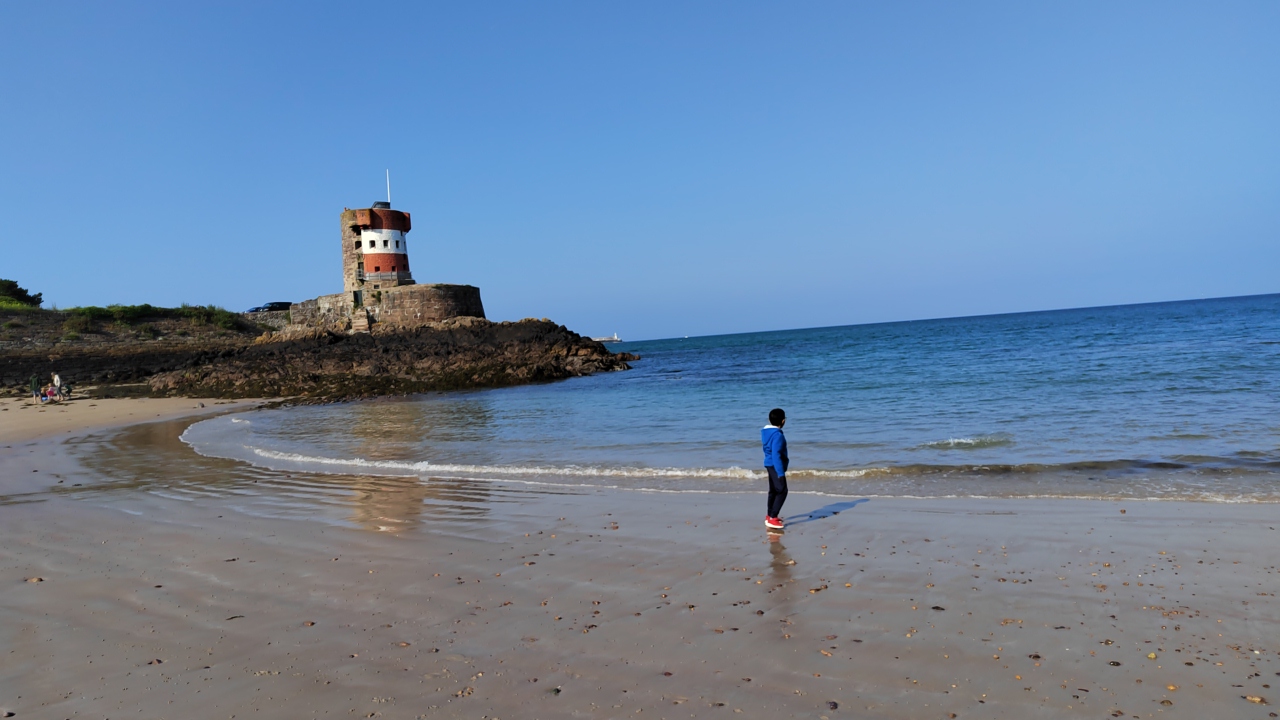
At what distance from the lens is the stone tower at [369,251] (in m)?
47.8

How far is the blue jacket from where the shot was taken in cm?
763

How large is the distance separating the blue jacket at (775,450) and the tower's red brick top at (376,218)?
149ft

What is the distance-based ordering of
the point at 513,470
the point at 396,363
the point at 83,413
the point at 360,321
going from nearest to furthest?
the point at 513,470 < the point at 83,413 < the point at 396,363 < the point at 360,321

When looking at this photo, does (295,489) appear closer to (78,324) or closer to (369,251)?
(369,251)

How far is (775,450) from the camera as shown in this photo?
25.5ft

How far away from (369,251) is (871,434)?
41.7 metres

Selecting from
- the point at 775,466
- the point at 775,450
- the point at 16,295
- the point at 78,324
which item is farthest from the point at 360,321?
the point at 775,466

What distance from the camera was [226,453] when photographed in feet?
48.9

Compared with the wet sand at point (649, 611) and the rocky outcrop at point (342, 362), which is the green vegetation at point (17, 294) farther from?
the wet sand at point (649, 611)

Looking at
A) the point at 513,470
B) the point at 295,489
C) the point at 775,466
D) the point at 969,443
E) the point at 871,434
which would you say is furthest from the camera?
the point at 871,434

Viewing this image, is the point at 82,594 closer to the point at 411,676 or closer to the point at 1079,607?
the point at 411,676

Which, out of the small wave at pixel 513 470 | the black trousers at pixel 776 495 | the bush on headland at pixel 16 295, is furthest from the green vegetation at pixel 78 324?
the black trousers at pixel 776 495

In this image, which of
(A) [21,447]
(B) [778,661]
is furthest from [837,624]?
(A) [21,447]

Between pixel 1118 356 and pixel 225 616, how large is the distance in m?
36.5
